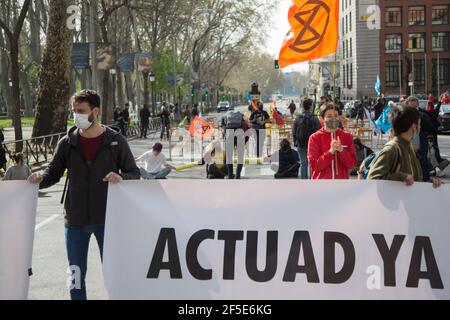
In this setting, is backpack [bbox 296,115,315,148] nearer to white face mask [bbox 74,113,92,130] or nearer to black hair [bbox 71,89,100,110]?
black hair [bbox 71,89,100,110]

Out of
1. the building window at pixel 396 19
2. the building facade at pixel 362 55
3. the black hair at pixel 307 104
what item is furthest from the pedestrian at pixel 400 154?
the building window at pixel 396 19

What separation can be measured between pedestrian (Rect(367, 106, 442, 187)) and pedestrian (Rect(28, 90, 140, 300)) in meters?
1.74

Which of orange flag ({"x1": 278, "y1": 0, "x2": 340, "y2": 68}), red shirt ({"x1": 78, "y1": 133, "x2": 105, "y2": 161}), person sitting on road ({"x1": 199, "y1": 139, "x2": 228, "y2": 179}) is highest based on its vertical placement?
orange flag ({"x1": 278, "y1": 0, "x2": 340, "y2": 68})

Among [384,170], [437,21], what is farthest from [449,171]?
[437,21]

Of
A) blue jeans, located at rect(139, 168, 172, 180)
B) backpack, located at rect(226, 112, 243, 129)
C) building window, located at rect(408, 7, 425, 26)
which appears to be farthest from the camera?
building window, located at rect(408, 7, 425, 26)

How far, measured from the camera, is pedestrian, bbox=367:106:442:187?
5621 millimetres

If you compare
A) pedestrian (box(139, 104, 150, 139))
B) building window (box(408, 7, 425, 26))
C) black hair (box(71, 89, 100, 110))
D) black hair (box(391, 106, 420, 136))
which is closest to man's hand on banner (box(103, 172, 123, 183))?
black hair (box(71, 89, 100, 110))

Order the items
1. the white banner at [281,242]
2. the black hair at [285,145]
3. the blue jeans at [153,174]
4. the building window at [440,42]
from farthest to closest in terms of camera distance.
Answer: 1. the building window at [440,42]
2. the black hair at [285,145]
3. the blue jeans at [153,174]
4. the white banner at [281,242]

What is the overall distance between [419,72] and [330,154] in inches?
3697

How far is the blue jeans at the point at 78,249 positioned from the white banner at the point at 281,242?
0.35 m

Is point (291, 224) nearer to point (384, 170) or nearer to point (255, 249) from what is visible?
point (255, 249)

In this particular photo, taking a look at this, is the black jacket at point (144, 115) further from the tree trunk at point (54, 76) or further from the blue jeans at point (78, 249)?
the blue jeans at point (78, 249)

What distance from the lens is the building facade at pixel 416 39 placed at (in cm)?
9775

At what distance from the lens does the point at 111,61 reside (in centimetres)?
3469
